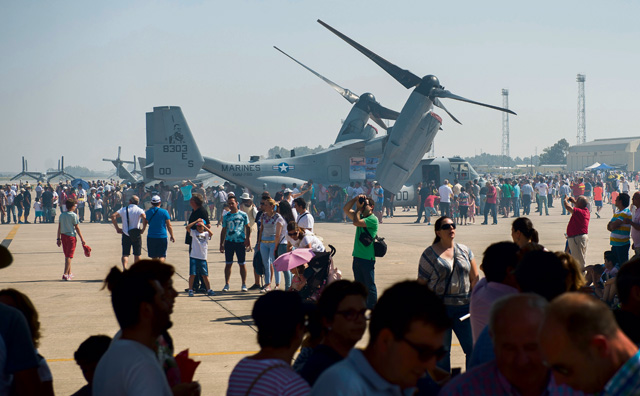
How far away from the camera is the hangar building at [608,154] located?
140000 mm

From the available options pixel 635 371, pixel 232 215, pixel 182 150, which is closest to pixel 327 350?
pixel 635 371

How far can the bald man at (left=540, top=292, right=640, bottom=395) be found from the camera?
7.40ft

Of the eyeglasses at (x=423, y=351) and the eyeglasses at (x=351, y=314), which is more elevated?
the eyeglasses at (x=423, y=351)

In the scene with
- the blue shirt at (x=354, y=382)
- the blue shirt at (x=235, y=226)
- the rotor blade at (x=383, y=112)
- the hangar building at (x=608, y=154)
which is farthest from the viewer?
the hangar building at (x=608, y=154)

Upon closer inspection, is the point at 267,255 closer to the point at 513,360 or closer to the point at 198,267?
the point at 198,267

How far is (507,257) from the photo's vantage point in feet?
15.4

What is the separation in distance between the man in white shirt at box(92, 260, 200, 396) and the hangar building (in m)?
145

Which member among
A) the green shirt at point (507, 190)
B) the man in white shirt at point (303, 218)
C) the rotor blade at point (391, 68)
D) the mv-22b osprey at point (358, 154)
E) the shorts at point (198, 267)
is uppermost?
the rotor blade at point (391, 68)

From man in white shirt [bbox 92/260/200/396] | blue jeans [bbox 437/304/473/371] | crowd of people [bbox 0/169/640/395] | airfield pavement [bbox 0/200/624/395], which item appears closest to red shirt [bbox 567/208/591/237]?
airfield pavement [bbox 0/200/624/395]

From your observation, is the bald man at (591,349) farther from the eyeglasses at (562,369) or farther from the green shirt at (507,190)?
the green shirt at (507,190)

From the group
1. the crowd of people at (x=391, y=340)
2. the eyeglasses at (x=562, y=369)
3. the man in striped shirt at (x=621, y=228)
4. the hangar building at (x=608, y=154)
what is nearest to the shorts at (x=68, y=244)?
the man in striped shirt at (x=621, y=228)

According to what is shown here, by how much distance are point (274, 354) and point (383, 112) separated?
1295 inches

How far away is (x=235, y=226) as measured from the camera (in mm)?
12195

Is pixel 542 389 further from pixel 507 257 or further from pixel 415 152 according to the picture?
pixel 415 152
